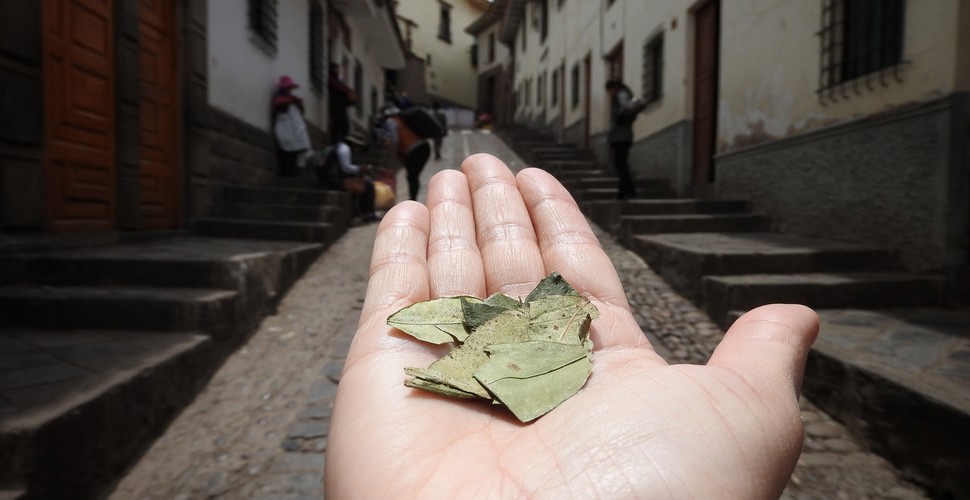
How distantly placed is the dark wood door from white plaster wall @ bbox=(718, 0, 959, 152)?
0.61 m

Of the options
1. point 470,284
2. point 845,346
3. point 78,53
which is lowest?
point 845,346

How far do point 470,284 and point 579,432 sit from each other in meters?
0.90

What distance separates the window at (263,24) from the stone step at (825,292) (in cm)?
696

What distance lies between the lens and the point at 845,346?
279 cm

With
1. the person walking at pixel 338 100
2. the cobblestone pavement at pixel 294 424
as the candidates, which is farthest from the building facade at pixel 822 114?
the person walking at pixel 338 100

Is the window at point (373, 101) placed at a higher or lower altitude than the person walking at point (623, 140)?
higher

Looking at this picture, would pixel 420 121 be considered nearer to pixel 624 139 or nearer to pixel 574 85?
pixel 624 139

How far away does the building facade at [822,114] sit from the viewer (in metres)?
3.78

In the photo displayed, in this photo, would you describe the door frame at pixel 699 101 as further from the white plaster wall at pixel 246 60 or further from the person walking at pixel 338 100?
the person walking at pixel 338 100

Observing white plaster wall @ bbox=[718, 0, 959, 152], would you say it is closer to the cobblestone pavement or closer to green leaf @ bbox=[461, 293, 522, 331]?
the cobblestone pavement

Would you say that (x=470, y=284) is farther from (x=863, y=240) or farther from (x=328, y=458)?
(x=863, y=240)

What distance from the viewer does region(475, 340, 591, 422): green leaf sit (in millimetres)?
1193

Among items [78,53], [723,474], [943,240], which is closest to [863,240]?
[943,240]

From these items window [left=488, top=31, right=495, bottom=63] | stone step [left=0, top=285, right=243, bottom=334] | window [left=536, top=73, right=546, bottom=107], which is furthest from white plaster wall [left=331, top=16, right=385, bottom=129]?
window [left=488, top=31, right=495, bottom=63]
